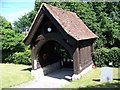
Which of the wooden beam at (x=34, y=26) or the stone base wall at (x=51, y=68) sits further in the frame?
the stone base wall at (x=51, y=68)

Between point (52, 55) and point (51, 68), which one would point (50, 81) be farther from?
point (52, 55)

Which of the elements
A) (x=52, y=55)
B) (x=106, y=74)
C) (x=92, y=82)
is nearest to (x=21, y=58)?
(x=52, y=55)

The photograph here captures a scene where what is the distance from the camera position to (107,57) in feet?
69.4

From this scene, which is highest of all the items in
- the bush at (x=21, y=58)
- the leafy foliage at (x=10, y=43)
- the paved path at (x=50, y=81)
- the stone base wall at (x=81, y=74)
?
the leafy foliage at (x=10, y=43)

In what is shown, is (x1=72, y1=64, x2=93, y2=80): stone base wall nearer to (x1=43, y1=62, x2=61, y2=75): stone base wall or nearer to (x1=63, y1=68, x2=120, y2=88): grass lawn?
(x1=63, y1=68, x2=120, y2=88): grass lawn

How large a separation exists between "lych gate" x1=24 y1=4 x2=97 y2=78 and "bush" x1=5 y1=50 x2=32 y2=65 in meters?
4.76

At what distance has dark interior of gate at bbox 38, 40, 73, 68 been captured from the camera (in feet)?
63.8

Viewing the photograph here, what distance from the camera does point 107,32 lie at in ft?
79.6

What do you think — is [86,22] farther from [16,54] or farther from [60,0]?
[16,54]

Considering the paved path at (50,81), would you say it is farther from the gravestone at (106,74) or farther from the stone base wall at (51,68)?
the gravestone at (106,74)

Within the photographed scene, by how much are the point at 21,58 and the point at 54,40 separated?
10031 millimetres

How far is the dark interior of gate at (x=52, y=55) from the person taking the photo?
19.5 meters

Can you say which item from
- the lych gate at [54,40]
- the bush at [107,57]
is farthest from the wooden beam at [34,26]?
the bush at [107,57]

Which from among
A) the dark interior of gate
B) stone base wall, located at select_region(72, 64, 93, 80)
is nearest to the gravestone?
stone base wall, located at select_region(72, 64, 93, 80)
